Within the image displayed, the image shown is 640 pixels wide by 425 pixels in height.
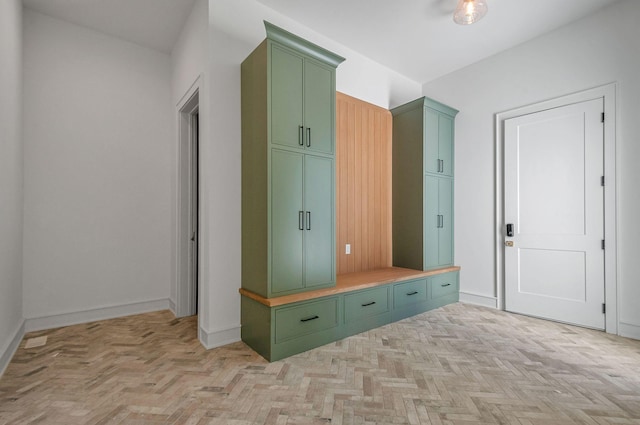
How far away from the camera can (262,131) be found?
8.59 feet

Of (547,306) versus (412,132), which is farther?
(412,132)

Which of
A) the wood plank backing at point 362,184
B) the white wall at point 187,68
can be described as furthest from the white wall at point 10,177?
the wood plank backing at point 362,184

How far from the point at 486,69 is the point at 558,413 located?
154 inches

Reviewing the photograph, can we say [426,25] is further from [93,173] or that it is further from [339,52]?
[93,173]

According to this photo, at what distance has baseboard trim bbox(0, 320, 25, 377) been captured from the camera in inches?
90.0

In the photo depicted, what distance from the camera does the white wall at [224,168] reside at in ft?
9.14

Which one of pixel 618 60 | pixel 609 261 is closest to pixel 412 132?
pixel 618 60

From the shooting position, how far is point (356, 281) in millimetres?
3234

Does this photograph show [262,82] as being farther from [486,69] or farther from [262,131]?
[486,69]

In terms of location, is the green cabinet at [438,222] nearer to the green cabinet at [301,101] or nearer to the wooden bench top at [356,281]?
the wooden bench top at [356,281]

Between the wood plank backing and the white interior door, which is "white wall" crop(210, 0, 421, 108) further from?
the white interior door

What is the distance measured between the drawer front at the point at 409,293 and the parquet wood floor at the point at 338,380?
17.0 inches

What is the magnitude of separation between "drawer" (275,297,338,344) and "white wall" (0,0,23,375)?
204 centimetres

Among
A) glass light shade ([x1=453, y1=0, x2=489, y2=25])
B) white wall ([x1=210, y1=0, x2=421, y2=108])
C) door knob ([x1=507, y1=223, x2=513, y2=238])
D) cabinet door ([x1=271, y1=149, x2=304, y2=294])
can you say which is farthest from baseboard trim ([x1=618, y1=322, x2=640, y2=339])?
white wall ([x1=210, y1=0, x2=421, y2=108])
